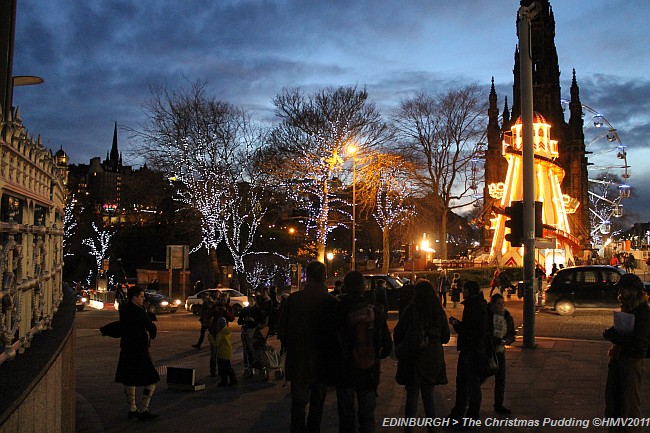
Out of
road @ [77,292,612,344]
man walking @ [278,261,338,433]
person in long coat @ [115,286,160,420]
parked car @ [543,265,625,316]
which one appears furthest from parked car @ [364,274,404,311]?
man walking @ [278,261,338,433]

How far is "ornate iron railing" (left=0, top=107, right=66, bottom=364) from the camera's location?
4.26 m

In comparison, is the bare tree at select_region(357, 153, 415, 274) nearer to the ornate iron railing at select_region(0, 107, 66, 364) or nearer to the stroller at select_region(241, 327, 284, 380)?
the stroller at select_region(241, 327, 284, 380)

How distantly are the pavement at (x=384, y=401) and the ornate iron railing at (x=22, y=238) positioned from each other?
8.67 feet

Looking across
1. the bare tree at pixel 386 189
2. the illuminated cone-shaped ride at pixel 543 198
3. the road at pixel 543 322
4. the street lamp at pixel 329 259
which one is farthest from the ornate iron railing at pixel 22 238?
the illuminated cone-shaped ride at pixel 543 198

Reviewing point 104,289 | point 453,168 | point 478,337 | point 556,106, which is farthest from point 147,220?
point 556,106

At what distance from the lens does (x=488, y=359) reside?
736 cm

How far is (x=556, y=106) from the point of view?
277 feet

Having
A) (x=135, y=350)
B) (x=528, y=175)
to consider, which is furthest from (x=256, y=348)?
(x=528, y=175)

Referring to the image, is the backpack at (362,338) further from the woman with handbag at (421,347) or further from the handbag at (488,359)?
the handbag at (488,359)

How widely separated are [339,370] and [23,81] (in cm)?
631

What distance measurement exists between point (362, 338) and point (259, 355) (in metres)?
5.64

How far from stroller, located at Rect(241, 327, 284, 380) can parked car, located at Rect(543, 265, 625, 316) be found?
13386 mm

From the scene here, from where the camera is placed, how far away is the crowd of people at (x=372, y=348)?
5.76 metres

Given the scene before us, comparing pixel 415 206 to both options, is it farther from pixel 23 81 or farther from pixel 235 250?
pixel 23 81
